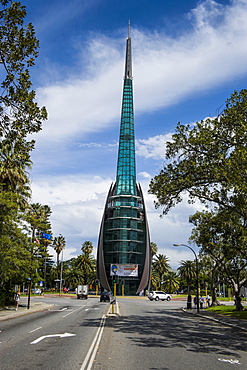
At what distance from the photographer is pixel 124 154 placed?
96.5 m

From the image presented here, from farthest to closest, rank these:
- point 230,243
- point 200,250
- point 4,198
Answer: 1. point 200,250
2. point 230,243
3. point 4,198

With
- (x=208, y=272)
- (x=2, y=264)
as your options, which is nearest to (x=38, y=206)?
(x=208, y=272)

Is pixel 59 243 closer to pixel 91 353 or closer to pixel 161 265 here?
pixel 161 265

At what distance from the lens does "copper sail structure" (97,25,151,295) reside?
89062mm

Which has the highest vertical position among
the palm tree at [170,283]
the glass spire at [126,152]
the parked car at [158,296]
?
the glass spire at [126,152]

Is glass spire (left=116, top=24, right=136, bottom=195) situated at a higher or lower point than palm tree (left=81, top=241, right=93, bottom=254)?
higher

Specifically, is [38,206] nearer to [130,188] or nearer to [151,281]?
[130,188]

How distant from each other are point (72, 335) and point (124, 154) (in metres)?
82.7

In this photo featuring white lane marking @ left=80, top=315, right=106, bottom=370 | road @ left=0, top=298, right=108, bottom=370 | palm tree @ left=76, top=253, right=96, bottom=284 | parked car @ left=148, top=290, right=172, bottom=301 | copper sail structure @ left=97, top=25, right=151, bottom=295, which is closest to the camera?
white lane marking @ left=80, top=315, right=106, bottom=370

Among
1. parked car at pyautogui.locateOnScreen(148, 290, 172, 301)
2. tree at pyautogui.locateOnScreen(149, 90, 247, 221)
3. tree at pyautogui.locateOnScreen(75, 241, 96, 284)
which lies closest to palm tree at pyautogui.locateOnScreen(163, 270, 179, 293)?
tree at pyautogui.locateOnScreen(75, 241, 96, 284)

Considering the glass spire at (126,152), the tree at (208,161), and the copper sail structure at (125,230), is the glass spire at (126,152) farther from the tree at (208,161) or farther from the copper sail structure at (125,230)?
the tree at (208,161)

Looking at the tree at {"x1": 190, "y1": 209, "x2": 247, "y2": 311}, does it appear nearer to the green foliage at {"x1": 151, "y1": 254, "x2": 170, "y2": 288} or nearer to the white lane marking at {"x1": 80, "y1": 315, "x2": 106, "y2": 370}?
the white lane marking at {"x1": 80, "y1": 315, "x2": 106, "y2": 370}

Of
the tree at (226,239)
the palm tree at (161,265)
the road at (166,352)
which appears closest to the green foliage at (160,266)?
the palm tree at (161,265)

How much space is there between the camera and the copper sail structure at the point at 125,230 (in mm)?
89062
